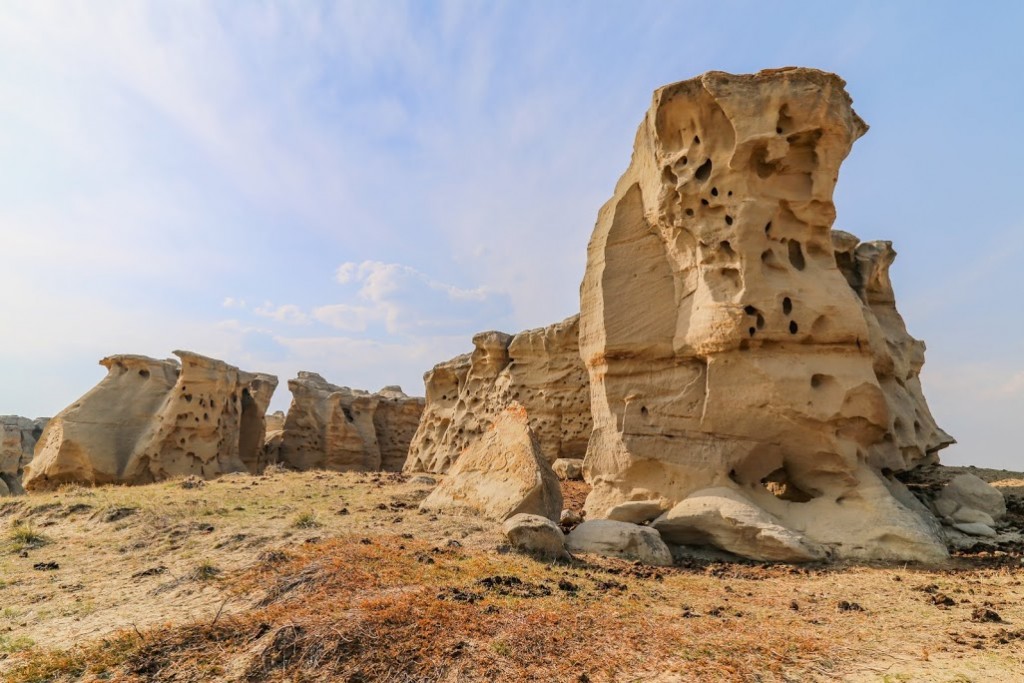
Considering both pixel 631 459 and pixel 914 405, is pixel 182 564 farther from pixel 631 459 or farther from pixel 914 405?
pixel 914 405

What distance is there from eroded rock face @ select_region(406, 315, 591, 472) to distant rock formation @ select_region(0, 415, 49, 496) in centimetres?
2093

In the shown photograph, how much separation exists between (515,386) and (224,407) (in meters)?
12.5

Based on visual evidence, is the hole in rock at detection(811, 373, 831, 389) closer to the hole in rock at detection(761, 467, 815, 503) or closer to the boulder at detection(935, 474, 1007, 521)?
the hole in rock at detection(761, 467, 815, 503)

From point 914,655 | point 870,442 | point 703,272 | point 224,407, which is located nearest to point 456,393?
point 224,407

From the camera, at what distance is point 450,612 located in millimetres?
4965

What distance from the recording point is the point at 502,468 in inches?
378

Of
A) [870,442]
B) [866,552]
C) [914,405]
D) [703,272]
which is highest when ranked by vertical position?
[703,272]

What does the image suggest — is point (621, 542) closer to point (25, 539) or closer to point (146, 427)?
point (25, 539)

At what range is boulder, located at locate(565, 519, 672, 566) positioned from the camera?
804cm

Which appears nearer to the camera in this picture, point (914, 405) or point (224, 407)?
point (914, 405)

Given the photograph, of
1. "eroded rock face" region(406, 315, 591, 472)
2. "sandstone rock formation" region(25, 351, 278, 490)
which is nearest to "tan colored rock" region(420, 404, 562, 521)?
"eroded rock face" region(406, 315, 591, 472)

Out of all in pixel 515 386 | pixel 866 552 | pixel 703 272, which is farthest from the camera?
pixel 515 386

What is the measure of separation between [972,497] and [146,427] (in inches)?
927

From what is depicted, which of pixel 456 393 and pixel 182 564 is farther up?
pixel 456 393
